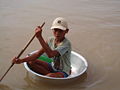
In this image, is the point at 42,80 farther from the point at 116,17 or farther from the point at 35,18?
the point at 116,17

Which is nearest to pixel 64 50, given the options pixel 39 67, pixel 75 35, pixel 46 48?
pixel 46 48

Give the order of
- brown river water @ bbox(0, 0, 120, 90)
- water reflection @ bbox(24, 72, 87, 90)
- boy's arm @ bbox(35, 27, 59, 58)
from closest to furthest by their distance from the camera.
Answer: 1. boy's arm @ bbox(35, 27, 59, 58)
2. water reflection @ bbox(24, 72, 87, 90)
3. brown river water @ bbox(0, 0, 120, 90)

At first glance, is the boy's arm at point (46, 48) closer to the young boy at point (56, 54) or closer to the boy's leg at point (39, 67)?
the young boy at point (56, 54)

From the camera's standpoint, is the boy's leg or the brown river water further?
the brown river water

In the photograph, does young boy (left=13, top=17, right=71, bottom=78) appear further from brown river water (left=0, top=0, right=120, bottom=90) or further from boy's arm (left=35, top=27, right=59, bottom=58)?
brown river water (left=0, top=0, right=120, bottom=90)

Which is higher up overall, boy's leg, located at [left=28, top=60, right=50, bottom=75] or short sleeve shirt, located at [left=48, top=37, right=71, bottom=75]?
short sleeve shirt, located at [left=48, top=37, right=71, bottom=75]

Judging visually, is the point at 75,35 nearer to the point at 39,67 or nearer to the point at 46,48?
the point at 39,67

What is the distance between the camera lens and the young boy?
270 centimetres

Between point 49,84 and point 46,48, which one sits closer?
point 46,48

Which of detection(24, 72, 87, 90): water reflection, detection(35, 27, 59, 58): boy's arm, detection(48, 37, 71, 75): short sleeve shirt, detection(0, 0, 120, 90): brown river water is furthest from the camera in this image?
detection(0, 0, 120, 90): brown river water

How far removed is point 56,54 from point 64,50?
0.10 m

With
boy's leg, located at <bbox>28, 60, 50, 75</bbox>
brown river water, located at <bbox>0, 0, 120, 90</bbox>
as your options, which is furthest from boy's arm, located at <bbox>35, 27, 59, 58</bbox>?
brown river water, located at <bbox>0, 0, 120, 90</bbox>

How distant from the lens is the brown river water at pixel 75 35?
3.13 m

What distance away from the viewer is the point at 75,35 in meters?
4.38
